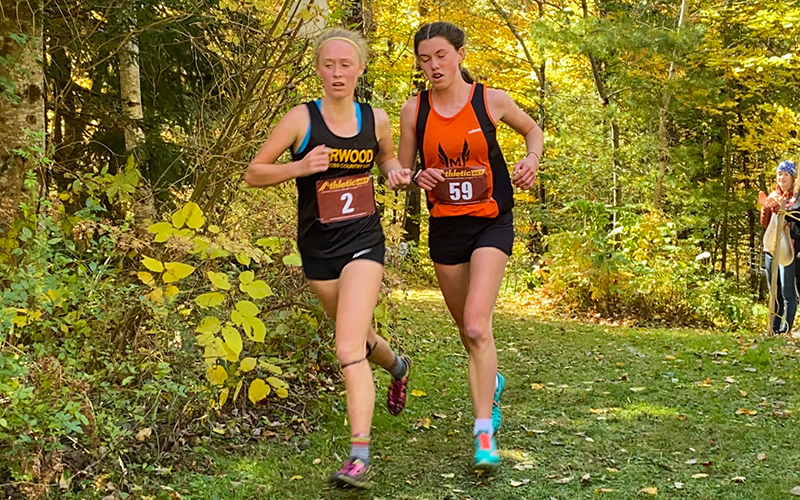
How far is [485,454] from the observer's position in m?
3.37

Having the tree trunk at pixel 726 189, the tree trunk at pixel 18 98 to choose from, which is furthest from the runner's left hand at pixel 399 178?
the tree trunk at pixel 726 189

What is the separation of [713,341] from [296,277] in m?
4.90

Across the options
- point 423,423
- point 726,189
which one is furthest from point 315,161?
point 726,189

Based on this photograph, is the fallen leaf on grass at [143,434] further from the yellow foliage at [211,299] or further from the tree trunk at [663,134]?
the tree trunk at [663,134]

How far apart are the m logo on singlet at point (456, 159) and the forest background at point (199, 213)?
1.05 metres

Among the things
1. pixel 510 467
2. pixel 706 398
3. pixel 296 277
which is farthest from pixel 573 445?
pixel 296 277

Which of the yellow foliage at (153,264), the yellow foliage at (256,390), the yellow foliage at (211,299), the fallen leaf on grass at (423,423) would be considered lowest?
the fallen leaf on grass at (423,423)

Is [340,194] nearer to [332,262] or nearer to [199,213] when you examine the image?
[332,262]

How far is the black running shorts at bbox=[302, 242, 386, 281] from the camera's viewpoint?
338cm

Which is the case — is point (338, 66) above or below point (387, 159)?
above

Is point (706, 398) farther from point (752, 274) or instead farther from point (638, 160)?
point (752, 274)

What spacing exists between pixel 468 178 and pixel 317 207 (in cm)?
77

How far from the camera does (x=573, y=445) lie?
12.7ft

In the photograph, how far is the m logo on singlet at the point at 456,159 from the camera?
12.0 feet
